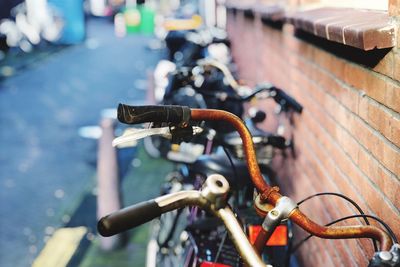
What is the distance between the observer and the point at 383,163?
1.82 metres

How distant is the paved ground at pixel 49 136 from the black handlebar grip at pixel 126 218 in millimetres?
2892

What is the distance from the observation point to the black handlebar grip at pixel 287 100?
10.1 ft

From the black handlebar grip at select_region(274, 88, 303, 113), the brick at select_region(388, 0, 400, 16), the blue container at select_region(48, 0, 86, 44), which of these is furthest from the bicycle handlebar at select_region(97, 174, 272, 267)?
the blue container at select_region(48, 0, 86, 44)

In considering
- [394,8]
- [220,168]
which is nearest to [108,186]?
[220,168]

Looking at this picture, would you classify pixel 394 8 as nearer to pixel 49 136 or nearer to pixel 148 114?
pixel 148 114

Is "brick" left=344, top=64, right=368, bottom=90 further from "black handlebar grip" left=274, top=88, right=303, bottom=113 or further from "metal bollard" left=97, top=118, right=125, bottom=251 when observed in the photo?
"metal bollard" left=97, top=118, right=125, bottom=251

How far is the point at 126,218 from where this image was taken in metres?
1.23

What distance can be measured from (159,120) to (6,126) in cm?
707

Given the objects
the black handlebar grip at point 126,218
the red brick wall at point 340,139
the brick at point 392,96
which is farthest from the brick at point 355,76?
the black handlebar grip at point 126,218

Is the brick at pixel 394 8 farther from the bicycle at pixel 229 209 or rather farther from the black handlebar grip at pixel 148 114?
the black handlebar grip at pixel 148 114

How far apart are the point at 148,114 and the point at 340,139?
1282 millimetres

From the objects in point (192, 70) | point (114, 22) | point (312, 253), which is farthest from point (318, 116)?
point (114, 22)

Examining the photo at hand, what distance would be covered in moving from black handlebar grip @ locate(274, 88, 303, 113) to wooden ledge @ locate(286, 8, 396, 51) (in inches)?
23.3

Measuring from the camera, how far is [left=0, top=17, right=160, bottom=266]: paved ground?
452 centimetres
